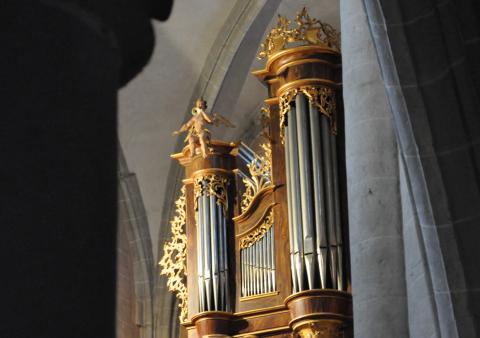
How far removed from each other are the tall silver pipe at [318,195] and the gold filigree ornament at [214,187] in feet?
4.11

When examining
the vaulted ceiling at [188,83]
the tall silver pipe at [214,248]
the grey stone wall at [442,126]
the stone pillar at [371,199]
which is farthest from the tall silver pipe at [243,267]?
the grey stone wall at [442,126]

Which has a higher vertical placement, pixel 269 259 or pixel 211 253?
pixel 211 253

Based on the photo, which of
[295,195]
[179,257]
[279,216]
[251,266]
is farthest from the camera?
[179,257]

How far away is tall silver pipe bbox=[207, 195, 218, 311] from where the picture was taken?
11.6 meters

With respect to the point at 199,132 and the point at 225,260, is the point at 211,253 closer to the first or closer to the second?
the point at 225,260

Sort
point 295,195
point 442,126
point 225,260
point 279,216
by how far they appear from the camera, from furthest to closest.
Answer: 1. point 225,260
2. point 279,216
3. point 295,195
4. point 442,126

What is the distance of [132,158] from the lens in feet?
50.7

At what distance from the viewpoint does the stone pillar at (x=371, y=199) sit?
765 cm

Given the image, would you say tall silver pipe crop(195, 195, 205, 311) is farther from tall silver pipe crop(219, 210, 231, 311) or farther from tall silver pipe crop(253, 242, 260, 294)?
tall silver pipe crop(253, 242, 260, 294)

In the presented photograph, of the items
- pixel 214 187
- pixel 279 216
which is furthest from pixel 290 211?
pixel 214 187

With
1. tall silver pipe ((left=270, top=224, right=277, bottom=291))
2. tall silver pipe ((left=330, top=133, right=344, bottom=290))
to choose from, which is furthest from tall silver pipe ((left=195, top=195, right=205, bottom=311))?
tall silver pipe ((left=330, top=133, right=344, bottom=290))

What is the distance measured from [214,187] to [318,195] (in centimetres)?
139

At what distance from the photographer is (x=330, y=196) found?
36.1 feet

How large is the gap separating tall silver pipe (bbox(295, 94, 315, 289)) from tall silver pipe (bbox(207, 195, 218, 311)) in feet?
3.90
